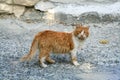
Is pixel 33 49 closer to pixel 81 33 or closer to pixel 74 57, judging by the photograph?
pixel 74 57

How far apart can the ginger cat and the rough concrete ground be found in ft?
0.73

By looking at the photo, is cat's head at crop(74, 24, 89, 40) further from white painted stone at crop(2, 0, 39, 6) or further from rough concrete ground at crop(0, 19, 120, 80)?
white painted stone at crop(2, 0, 39, 6)

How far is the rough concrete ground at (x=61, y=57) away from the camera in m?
5.77

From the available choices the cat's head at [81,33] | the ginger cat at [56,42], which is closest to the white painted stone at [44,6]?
the ginger cat at [56,42]

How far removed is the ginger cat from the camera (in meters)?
6.02

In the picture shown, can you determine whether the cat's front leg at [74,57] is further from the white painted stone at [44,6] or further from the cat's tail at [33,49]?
the white painted stone at [44,6]

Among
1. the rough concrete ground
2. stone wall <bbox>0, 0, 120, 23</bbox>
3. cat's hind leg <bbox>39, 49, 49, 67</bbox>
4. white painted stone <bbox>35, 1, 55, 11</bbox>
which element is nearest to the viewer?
the rough concrete ground

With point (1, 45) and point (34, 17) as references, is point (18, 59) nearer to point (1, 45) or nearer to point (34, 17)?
point (1, 45)

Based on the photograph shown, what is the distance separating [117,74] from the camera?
587 centimetres

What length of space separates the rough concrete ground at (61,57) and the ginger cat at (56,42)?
0.22 meters

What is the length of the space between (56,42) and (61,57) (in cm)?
68

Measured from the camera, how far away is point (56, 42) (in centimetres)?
605

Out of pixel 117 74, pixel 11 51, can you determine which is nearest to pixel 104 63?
pixel 117 74

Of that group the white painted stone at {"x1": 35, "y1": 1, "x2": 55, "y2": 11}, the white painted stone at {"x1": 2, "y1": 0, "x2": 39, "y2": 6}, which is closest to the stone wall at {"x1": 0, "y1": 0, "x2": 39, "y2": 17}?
the white painted stone at {"x1": 2, "y1": 0, "x2": 39, "y2": 6}
